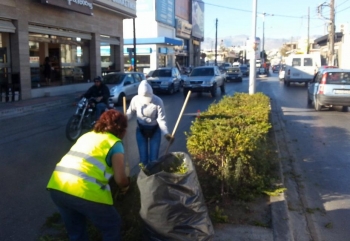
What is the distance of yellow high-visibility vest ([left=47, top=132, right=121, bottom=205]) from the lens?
3.31 metres

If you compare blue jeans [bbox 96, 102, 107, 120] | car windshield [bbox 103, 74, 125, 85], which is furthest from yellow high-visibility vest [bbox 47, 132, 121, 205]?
car windshield [bbox 103, 74, 125, 85]

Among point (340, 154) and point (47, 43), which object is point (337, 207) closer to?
point (340, 154)

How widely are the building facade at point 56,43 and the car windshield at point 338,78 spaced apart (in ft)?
40.2

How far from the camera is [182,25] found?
57844 mm

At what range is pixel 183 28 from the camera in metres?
58.6

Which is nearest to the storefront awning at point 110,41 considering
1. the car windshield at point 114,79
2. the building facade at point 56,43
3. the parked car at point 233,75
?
the building facade at point 56,43

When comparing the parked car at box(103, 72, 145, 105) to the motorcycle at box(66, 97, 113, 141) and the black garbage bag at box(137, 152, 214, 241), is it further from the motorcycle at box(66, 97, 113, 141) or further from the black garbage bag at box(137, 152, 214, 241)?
the black garbage bag at box(137, 152, 214, 241)

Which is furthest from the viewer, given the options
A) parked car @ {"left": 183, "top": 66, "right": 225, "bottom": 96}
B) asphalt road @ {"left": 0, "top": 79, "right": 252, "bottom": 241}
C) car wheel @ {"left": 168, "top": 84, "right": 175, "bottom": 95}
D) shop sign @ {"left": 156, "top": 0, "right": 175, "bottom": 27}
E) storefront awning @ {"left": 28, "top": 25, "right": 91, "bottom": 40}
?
shop sign @ {"left": 156, "top": 0, "right": 175, "bottom": 27}

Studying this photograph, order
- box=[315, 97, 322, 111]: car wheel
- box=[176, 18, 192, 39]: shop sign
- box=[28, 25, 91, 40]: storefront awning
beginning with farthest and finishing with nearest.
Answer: box=[176, 18, 192, 39]: shop sign → box=[28, 25, 91, 40]: storefront awning → box=[315, 97, 322, 111]: car wheel

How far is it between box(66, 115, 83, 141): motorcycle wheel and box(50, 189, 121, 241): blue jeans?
6823mm

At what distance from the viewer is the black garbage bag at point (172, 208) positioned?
3492 millimetres

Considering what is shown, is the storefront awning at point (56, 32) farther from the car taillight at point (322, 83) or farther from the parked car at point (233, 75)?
the parked car at point (233, 75)

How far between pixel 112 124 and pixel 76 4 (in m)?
19.6

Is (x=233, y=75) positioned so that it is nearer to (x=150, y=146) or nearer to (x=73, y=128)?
(x=73, y=128)
